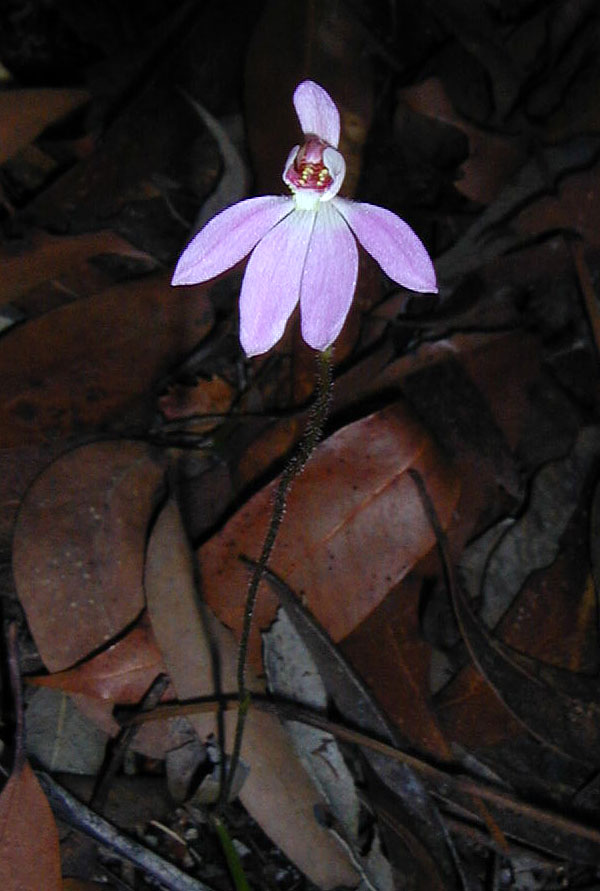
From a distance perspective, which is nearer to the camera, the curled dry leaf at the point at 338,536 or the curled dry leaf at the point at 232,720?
the curled dry leaf at the point at 232,720

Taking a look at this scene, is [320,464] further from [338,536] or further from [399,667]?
[399,667]

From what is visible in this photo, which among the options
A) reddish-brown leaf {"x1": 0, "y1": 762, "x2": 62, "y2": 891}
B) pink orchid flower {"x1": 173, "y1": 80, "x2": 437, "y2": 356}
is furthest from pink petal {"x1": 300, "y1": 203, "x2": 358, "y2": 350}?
reddish-brown leaf {"x1": 0, "y1": 762, "x2": 62, "y2": 891}

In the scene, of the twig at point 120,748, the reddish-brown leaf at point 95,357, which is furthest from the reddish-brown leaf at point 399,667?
the reddish-brown leaf at point 95,357

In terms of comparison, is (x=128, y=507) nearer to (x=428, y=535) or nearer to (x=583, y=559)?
(x=428, y=535)

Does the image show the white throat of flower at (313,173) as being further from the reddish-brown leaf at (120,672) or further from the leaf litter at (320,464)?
the reddish-brown leaf at (120,672)

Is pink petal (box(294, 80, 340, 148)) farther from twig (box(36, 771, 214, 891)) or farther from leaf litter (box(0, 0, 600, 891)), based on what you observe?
twig (box(36, 771, 214, 891))

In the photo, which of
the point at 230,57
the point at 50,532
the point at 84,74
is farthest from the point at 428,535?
the point at 84,74
